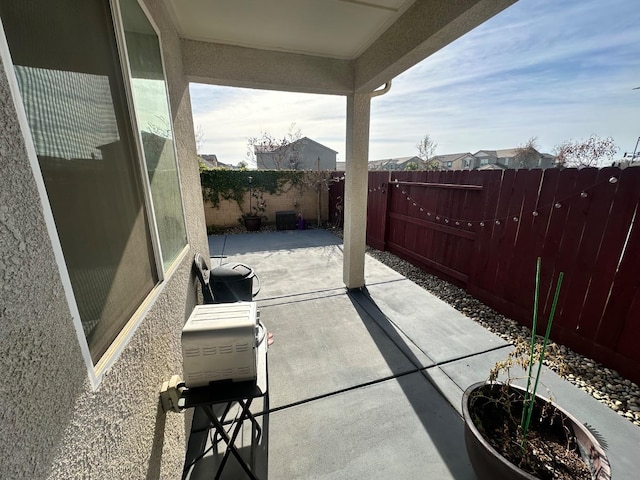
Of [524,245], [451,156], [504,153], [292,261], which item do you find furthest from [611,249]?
[504,153]

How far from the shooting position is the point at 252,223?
8.15m

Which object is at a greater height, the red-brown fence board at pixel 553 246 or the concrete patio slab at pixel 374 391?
the red-brown fence board at pixel 553 246

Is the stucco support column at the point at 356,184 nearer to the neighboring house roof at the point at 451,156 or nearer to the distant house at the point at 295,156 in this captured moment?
the distant house at the point at 295,156

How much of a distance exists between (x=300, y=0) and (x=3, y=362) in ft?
8.86

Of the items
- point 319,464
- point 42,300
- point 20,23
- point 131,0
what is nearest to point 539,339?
point 319,464

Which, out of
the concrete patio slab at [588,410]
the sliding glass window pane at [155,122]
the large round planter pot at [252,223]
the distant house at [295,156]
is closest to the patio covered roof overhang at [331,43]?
the sliding glass window pane at [155,122]

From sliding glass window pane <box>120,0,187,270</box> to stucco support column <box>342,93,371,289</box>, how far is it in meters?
2.12

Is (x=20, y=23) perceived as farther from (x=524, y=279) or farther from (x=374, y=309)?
(x=524, y=279)

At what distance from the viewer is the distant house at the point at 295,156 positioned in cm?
1633

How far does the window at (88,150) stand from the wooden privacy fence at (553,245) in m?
3.66

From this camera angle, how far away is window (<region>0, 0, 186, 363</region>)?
672 millimetres

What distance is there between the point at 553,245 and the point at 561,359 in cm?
183

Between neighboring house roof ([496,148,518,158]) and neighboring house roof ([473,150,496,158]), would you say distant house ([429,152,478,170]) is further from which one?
neighboring house roof ([496,148,518,158])

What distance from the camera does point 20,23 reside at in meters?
0.63
